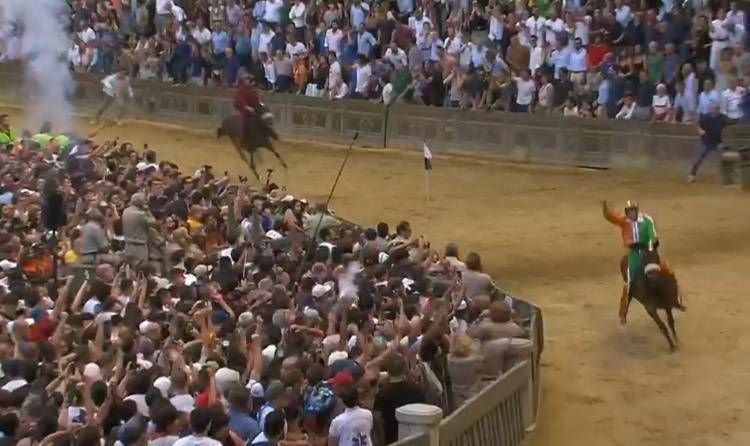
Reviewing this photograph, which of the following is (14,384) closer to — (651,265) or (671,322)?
(651,265)

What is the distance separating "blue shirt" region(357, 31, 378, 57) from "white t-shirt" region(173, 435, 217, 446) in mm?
23955

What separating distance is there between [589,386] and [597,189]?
1149 centimetres

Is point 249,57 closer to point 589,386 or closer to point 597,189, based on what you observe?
point 597,189

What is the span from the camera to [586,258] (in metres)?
22.4

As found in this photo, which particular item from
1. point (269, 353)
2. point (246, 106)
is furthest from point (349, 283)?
point (246, 106)

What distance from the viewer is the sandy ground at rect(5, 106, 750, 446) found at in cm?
1561

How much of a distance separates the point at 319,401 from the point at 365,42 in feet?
75.0

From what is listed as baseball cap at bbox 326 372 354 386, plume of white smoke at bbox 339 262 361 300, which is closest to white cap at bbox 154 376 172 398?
baseball cap at bbox 326 372 354 386

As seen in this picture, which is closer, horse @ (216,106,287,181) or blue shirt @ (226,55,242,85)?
horse @ (216,106,287,181)

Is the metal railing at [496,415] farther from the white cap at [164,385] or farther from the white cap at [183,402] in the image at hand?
the white cap at [164,385]

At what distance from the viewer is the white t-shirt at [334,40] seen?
33.3 meters

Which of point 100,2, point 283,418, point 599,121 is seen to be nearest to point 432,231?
point 599,121

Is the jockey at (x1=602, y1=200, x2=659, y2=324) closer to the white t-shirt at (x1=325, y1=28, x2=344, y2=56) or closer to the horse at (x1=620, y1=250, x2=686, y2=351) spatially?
the horse at (x1=620, y1=250, x2=686, y2=351)

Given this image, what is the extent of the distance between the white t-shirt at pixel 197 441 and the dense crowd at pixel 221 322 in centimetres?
1
